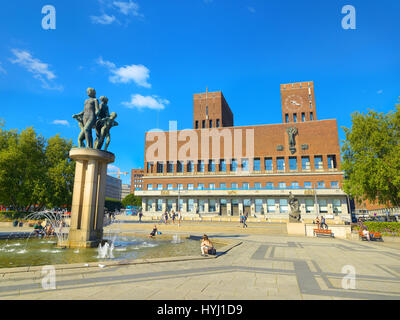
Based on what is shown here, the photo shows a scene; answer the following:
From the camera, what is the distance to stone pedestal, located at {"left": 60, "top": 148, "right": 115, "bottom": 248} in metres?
12.9

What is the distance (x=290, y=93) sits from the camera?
229 feet

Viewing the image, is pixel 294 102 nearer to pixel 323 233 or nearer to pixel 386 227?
pixel 386 227

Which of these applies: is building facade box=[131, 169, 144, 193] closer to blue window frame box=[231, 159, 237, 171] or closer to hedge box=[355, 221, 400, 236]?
blue window frame box=[231, 159, 237, 171]

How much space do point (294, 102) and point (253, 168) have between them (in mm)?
24858

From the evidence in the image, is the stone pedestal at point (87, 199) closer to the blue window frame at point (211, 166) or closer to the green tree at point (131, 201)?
the blue window frame at point (211, 166)

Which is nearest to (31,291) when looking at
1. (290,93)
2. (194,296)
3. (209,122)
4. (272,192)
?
(194,296)

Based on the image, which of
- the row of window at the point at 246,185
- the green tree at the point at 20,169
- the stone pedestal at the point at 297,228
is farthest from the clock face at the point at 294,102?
the green tree at the point at 20,169

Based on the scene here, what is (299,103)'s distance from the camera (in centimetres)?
6875

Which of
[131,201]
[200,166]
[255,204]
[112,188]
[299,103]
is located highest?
[299,103]

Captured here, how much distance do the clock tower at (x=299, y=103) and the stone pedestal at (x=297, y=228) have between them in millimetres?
49580

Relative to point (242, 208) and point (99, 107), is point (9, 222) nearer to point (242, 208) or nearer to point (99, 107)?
point (99, 107)

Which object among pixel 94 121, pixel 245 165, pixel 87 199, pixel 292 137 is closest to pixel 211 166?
pixel 245 165

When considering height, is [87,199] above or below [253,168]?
below

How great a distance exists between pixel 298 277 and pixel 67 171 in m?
42.7
